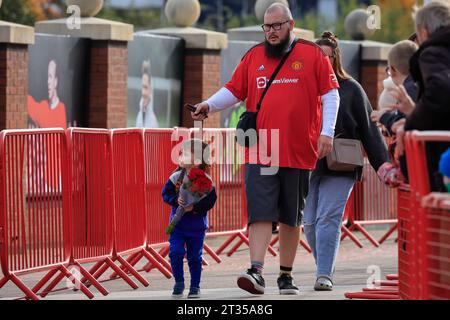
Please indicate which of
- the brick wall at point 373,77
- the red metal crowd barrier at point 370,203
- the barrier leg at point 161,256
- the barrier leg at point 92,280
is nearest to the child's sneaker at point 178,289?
the barrier leg at point 92,280

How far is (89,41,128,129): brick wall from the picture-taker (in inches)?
692

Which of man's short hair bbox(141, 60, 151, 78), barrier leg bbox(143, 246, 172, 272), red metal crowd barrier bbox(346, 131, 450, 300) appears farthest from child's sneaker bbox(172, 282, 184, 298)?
man's short hair bbox(141, 60, 151, 78)

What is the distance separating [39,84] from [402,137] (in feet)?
29.4

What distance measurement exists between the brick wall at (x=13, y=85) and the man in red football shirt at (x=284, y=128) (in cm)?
534

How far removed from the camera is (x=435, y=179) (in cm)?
757

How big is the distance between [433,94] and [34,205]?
13.8 feet

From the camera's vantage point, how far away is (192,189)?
10695 millimetres

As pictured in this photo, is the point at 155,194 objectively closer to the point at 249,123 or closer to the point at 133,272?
the point at 133,272

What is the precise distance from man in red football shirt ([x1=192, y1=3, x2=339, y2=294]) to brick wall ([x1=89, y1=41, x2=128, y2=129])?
22.4ft

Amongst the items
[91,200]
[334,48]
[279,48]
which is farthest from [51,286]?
[334,48]

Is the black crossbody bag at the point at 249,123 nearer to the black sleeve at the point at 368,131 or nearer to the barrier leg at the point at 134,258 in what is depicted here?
the black sleeve at the point at 368,131

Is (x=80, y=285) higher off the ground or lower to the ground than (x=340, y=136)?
lower

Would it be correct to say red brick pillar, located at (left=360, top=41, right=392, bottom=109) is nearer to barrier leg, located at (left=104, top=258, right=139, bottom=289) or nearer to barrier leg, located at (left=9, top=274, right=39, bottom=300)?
barrier leg, located at (left=104, top=258, right=139, bottom=289)
